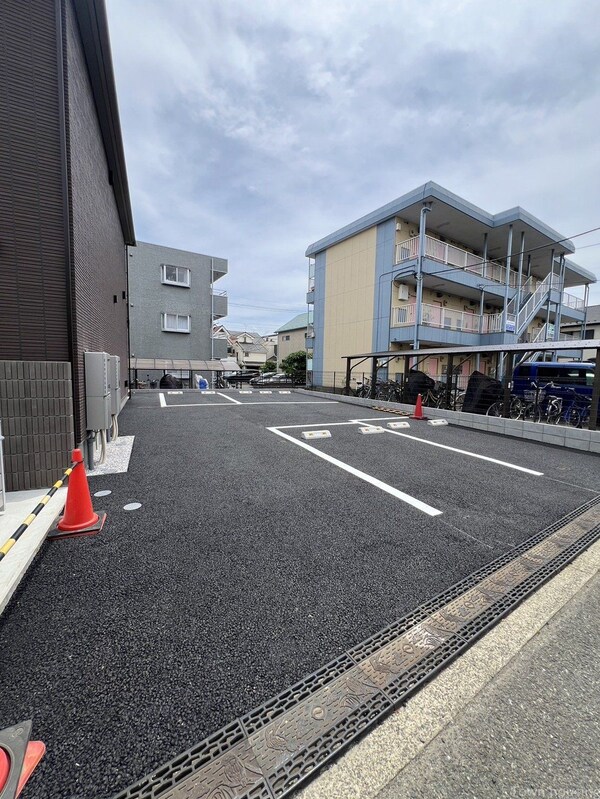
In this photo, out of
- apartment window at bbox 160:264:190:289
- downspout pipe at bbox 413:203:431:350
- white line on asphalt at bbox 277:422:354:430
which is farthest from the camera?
apartment window at bbox 160:264:190:289

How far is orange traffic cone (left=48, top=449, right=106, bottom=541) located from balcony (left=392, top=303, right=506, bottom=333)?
13.2m

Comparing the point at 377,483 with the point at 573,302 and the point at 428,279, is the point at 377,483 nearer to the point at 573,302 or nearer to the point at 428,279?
the point at 428,279

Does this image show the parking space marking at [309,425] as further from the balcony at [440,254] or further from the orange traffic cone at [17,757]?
the balcony at [440,254]

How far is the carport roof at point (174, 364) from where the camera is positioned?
2039 centimetres

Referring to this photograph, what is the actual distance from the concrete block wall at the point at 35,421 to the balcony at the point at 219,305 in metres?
20.9

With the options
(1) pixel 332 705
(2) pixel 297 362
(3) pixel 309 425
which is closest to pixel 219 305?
(2) pixel 297 362

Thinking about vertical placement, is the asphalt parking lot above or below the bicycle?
below

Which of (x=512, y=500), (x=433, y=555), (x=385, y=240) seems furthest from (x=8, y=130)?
(x=385, y=240)

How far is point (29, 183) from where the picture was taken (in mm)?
3512

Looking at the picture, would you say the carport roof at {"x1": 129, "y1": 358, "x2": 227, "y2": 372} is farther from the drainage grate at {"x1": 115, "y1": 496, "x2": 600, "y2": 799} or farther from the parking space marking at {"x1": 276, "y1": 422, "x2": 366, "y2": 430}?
the drainage grate at {"x1": 115, "y1": 496, "x2": 600, "y2": 799}

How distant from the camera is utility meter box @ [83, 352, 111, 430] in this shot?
4.23 m

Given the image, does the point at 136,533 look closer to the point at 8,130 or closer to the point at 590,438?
the point at 8,130

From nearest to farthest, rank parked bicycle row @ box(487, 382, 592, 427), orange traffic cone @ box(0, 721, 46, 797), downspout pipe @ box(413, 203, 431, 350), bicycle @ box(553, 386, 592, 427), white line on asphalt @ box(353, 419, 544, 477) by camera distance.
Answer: orange traffic cone @ box(0, 721, 46, 797) → white line on asphalt @ box(353, 419, 544, 477) → bicycle @ box(553, 386, 592, 427) → parked bicycle row @ box(487, 382, 592, 427) → downspout pipe @ box(413, 203, 431, 350)

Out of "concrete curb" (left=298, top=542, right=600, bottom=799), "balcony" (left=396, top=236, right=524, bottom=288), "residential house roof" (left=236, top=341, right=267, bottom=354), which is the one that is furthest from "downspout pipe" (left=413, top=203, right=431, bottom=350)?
"residential house roof" (left=236, top=341, right=267, bottom=354)
